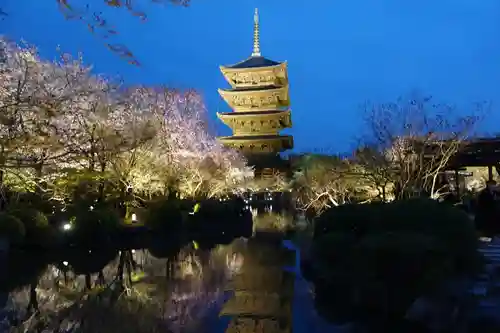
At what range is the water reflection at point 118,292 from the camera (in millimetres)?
8430

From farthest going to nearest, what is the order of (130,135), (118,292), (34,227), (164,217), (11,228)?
(164,217)
(130,135)
(34,227)
(11,228)
(118,292)

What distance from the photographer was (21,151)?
8.46 metres

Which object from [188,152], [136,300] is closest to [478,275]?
[136,300]

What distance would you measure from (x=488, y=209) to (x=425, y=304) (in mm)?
12808

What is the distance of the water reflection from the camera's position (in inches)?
332

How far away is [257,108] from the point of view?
49938mm

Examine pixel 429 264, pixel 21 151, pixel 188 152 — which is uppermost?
pixel 188 152

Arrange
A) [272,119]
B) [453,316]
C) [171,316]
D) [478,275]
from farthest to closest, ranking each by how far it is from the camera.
Answer: [272,119], [478,275], [171,316], [453,316]

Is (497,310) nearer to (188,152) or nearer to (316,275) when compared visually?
(316,275)

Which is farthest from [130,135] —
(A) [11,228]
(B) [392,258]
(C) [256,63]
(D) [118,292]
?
(C) [256,63]

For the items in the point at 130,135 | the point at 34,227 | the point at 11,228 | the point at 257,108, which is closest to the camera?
the point at 11,228

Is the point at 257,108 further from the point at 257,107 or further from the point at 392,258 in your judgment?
the point at 392,258

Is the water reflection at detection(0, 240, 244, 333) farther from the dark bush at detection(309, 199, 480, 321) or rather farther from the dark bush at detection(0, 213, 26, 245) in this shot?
the dark bush at detection(309, 199, 480, 321)

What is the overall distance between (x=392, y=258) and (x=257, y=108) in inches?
1686
